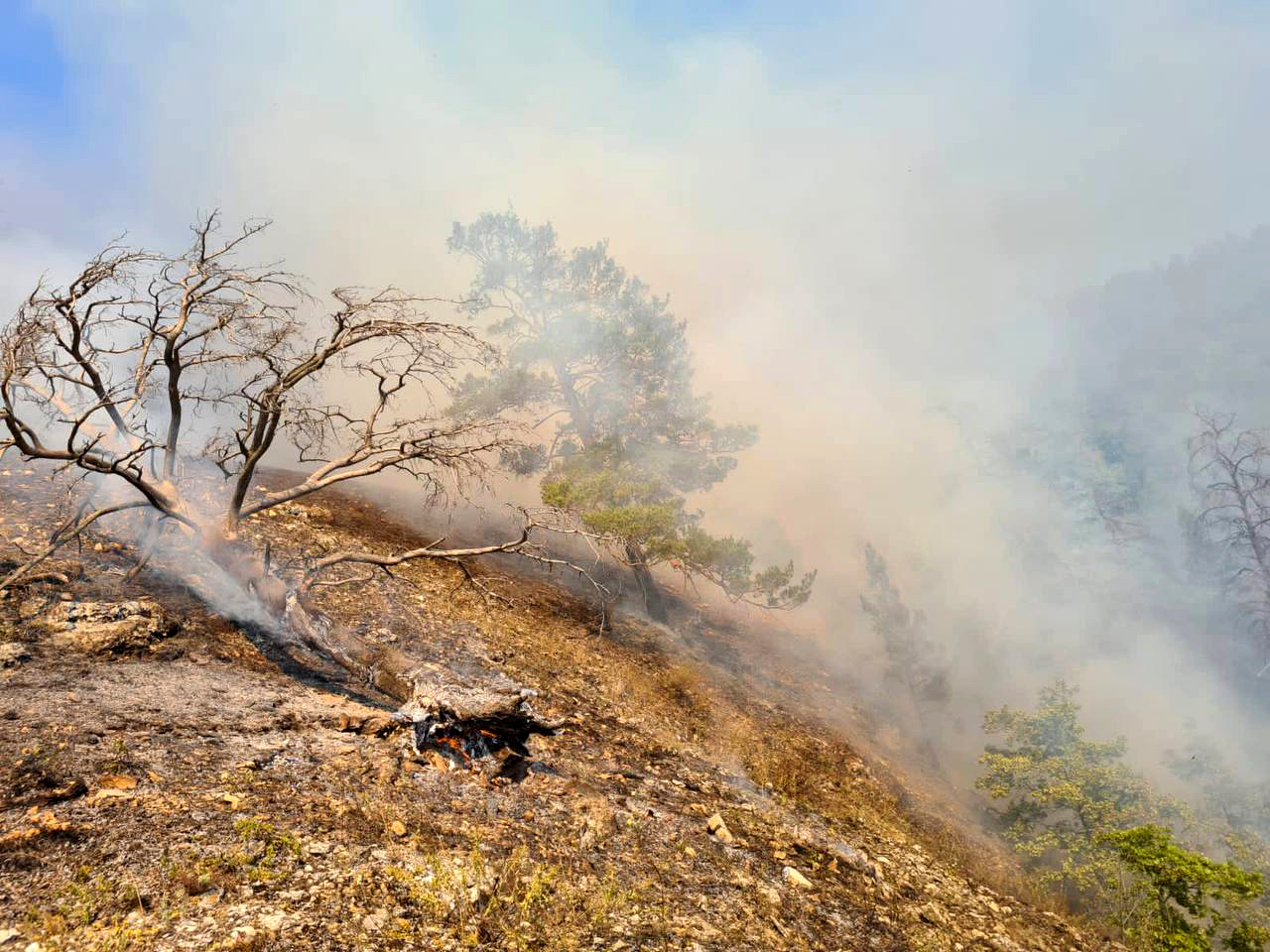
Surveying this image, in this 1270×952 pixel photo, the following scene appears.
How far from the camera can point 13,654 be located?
6.00 m

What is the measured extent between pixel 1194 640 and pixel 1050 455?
1303cm

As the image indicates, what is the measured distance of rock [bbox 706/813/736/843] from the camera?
6.04m

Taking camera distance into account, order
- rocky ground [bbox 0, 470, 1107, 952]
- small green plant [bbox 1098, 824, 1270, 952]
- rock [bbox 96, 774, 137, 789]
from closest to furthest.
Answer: rocky ground [bbox 0, 470, 1107, 952]
rock [bbox 96, 774, 137, 789]
small green plant [bbox 1098, 824, 1270, 952]

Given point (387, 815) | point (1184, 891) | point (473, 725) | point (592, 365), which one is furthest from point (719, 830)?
point (592, 365)

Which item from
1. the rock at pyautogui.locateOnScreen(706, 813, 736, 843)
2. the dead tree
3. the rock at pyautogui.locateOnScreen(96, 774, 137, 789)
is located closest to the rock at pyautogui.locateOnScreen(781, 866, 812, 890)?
the rock at pyautogui.locateOnScreen(706, 813, 736, 843)

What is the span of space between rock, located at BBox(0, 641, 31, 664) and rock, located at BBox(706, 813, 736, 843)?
7.61 metres

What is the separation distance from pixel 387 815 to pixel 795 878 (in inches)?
160

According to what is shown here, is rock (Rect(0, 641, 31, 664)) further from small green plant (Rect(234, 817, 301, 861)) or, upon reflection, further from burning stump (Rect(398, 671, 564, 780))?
small green plant (Rect(234, 817, 301, 861))

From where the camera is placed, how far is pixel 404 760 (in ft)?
18.2

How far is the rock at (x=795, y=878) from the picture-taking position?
563cm

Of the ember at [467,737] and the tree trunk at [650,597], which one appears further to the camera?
the tree trunk at [650,597]

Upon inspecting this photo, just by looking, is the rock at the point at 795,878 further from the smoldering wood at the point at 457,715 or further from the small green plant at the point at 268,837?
the small green plant at the point at 268,837

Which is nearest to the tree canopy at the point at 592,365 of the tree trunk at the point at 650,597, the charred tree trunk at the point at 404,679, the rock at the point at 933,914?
the tree trunk at the point at 650,597

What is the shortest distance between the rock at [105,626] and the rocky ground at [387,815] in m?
0.03
